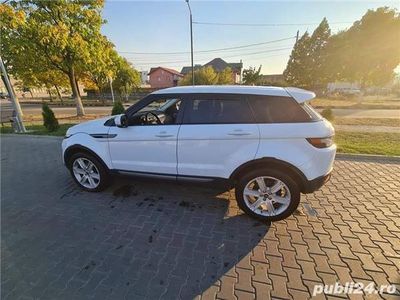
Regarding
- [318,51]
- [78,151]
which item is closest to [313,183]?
[78,151]

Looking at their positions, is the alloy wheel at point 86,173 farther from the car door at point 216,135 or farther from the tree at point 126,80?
the tree at point 126,80

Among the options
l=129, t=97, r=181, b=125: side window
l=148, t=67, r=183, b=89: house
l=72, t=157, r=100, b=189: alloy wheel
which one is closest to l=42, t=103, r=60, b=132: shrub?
l=72, t=157, r=100, b=189: alloy wheel

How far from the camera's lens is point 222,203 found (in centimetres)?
357

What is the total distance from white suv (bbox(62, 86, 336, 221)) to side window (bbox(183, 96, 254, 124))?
1cm

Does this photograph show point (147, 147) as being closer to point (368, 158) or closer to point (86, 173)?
point (86, 173)

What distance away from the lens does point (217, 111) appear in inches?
119

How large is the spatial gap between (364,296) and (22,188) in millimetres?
5429

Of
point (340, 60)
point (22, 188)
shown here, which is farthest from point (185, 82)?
point (22, 188)

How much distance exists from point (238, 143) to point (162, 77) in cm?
5923

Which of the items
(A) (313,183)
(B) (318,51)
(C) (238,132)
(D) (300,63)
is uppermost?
(B) (318,51)

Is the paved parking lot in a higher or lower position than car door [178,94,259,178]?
lower

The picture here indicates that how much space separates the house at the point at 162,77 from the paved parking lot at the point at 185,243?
54987 mm

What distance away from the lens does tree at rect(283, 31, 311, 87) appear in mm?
35469

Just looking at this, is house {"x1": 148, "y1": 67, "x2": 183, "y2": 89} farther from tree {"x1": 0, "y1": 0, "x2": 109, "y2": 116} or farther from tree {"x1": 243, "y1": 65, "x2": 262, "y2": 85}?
tree {"x1": 0, "y1": 0, "x2": 109, "y2": 116}
